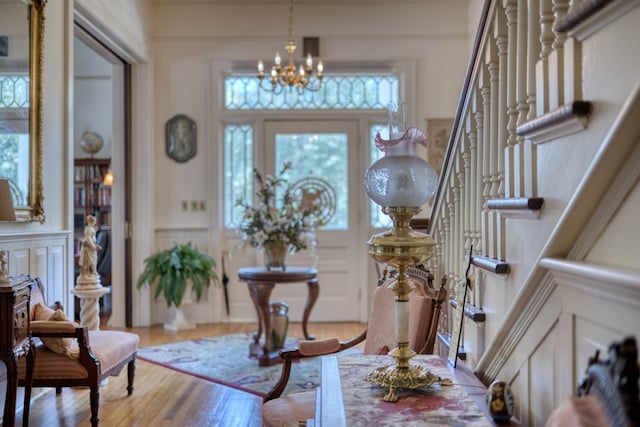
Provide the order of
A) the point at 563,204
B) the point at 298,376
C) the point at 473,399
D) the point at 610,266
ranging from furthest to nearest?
1. the point at 298,376
2. the point at 473,399
3. the point at 563,204
4. the point at 610,266

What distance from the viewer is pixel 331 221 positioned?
6.25 meters

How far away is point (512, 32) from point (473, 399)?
1057 mm

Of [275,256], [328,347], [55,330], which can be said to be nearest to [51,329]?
[55,330]

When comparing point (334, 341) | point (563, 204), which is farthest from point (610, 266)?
point (334, 341)

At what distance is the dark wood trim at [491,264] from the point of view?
161 cm

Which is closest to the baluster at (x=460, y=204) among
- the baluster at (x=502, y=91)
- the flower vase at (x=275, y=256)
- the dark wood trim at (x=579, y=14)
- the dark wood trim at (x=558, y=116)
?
the baluster at (x=502, y=91)

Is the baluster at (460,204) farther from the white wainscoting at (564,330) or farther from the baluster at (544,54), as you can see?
the baluster at (544,54)

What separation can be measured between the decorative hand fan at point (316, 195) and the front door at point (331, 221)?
0.05m

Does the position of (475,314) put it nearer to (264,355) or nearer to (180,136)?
(264,355)

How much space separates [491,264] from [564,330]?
0.46 m

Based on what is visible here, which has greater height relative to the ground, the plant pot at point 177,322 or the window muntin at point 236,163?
the window muntin at point 236,163

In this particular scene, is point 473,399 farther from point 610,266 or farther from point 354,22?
point 354,22

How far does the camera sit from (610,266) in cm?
105

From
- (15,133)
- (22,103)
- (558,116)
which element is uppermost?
(22,103)
